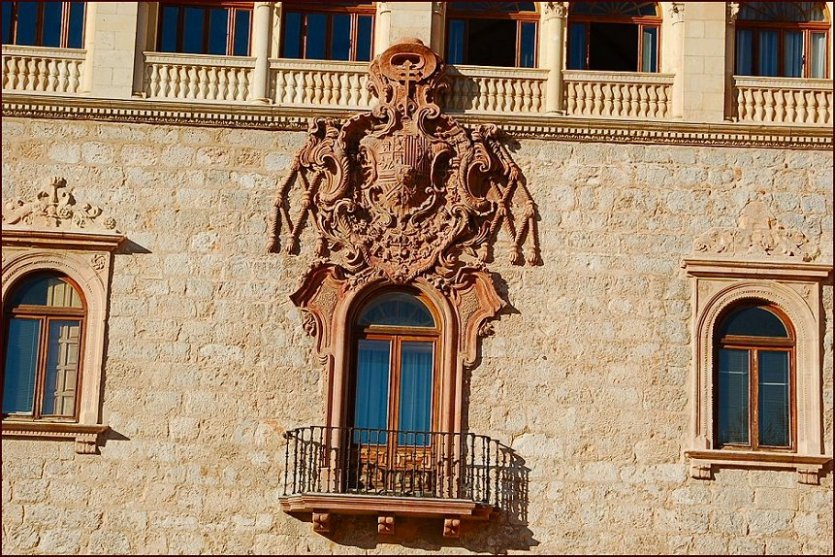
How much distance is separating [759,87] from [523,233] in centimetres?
343

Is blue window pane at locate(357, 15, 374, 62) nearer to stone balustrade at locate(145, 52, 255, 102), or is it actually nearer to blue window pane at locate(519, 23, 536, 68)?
stone balustrade at locate(145, 52, 255, 102)

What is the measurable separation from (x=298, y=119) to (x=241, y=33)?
1501 millimetres

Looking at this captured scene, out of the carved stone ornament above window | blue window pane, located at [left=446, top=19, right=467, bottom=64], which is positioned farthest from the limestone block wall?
blue window pane, located at [left=446, top=19, right=467, bottom=64]

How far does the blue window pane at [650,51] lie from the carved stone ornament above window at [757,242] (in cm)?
226

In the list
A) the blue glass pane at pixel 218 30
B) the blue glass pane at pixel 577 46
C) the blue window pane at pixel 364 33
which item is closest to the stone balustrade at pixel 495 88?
the blue glass pane at pixel 577 46

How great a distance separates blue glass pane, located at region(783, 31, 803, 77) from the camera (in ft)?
71.5

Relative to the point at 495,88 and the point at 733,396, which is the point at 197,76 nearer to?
the point at 495,88

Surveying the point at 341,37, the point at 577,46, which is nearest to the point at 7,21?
the point at 341,37

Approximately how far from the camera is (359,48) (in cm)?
2170

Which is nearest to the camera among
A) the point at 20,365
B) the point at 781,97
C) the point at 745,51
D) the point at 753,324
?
the point at 20,365

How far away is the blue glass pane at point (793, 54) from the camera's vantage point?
21797mm

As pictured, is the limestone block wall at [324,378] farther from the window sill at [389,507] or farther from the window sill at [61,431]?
the window sill at [389,507]

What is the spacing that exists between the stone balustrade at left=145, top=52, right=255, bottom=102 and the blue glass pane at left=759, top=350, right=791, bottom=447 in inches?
274

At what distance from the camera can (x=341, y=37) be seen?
21750 millimetres
